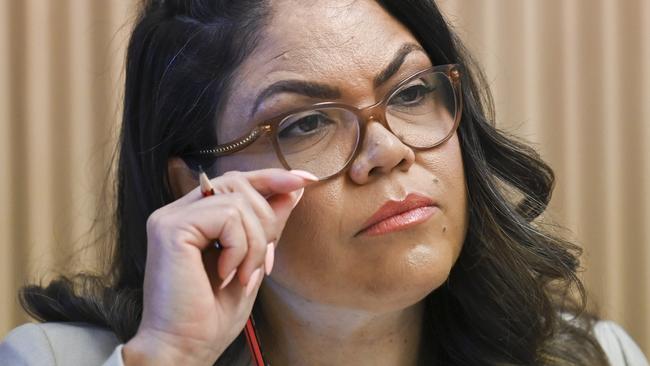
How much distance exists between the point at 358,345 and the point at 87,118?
2.93 feet

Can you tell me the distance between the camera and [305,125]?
122cm

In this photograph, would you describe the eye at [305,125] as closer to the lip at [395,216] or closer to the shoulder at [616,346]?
the lip at [395,216]

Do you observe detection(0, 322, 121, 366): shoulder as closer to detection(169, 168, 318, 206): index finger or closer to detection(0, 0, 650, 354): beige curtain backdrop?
detection(169, 168, 318, 206): index finger

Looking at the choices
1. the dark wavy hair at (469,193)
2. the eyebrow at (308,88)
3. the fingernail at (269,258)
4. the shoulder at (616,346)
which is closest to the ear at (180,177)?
the dark wavy hair at (469,193)

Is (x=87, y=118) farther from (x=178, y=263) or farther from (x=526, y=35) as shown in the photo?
(x=526, y=35)

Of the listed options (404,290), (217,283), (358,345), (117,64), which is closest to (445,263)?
(404,290)

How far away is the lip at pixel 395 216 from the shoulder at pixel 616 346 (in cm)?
65

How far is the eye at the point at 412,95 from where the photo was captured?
4.12 ft

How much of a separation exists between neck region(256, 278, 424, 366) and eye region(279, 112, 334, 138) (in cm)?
27

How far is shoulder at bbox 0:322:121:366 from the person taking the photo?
130cm

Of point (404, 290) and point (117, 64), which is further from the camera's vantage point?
point (117, 64)

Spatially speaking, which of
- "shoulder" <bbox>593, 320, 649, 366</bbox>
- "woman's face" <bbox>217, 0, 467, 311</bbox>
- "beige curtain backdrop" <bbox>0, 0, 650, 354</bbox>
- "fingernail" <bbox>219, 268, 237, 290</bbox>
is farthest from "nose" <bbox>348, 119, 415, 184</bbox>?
"beige curtain backdrop" <bbox>0, 0, 650, 354</bbox>

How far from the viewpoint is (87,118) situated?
73.3 inches

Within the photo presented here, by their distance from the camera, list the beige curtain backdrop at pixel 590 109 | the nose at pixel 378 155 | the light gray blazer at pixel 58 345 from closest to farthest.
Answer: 1. the nose at pixel 378 155
2. the light gray blazer at pixel 58 345
3. the beige curtain backdrop at pixel 590 109
